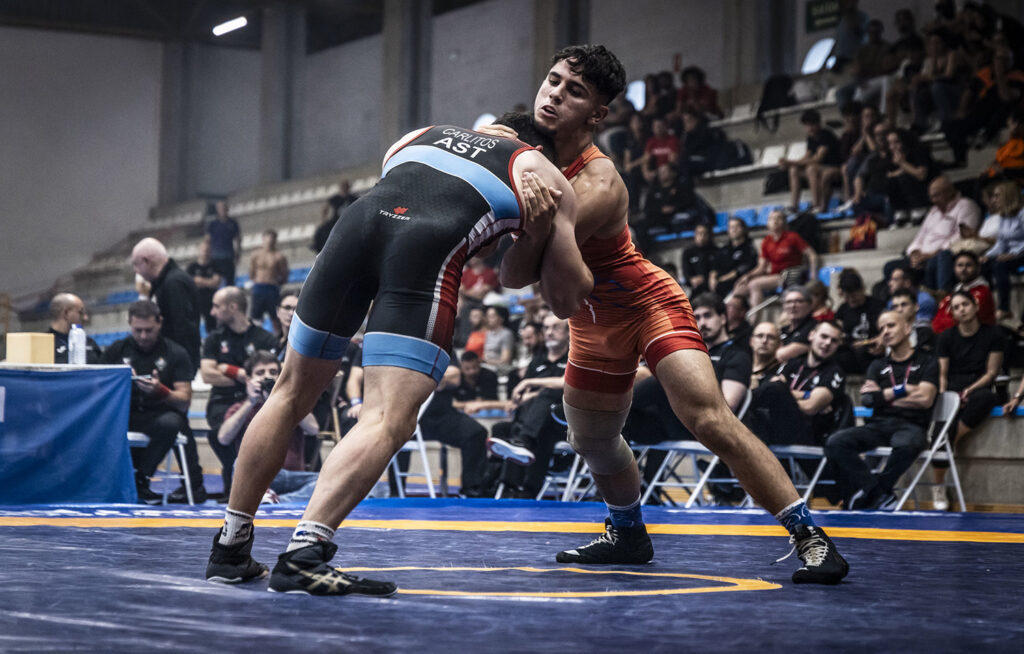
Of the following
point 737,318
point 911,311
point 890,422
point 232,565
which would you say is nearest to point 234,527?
point 232,565

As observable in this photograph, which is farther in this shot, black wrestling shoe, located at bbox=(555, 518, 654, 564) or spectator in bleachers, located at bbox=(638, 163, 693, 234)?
spectator in bleachers, located at bbox=(638, 163, 693, 234)

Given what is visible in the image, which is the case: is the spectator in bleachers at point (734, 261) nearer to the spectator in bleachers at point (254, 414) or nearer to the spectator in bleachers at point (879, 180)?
the spectator in bleachers at point (879, 180)

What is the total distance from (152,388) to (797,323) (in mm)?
3779

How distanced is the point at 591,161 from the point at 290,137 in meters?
18.7

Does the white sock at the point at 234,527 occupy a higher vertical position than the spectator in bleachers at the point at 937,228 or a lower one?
lower

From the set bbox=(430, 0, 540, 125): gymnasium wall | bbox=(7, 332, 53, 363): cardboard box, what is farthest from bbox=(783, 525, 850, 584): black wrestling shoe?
bbox=(430, 0, 540, 125): gymnasium wall

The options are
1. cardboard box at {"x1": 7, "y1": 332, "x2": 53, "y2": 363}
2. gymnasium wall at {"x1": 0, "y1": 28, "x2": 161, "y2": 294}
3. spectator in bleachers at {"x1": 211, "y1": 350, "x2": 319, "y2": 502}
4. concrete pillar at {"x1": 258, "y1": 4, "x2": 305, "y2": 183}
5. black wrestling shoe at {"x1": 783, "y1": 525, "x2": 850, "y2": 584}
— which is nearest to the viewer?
black wrestling shoe at {"x1": 783, "y1": 525, "x2": 850, "y2": 584}

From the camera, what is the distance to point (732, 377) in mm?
6309

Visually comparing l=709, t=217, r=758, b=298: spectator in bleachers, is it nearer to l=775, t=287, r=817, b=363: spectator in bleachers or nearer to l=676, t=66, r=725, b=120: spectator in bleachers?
l=775, t=287, r=817, b=363: spectator in bleachers

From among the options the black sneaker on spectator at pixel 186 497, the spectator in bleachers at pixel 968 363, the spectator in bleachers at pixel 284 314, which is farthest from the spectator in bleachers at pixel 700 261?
the black sneaker on spectator at pixel 186 497

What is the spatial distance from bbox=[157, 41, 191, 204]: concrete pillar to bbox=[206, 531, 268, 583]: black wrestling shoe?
20.3 meters

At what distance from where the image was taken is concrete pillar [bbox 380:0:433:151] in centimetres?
1816

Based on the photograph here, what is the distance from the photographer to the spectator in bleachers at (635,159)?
1141 cm

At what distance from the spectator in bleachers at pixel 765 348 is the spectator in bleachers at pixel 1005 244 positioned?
1813 mm
